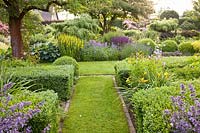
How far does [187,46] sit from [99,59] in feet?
15.0

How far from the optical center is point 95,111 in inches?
237

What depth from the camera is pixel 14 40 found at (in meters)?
9.11

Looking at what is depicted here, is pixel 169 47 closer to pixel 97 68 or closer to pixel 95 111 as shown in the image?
pixel 97 68

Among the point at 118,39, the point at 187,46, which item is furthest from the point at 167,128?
the point at 187,46

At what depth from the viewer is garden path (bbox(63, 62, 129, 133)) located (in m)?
5.13

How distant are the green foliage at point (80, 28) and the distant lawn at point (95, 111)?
20.9ft

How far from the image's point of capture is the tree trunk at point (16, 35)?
899 centimetres

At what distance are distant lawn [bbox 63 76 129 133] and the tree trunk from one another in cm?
203

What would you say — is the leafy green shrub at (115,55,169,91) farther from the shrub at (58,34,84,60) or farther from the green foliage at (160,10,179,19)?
the green foliage at (160,10,179,19)

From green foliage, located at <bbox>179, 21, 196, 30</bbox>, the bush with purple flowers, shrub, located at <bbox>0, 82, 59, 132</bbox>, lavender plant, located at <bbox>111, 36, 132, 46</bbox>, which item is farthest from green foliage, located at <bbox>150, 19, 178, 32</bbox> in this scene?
the bush with purple flowers

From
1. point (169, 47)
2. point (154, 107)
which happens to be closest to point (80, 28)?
point (169, 47)

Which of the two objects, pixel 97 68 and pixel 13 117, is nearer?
pixel 13 117

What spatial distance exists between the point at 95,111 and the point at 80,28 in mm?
9487

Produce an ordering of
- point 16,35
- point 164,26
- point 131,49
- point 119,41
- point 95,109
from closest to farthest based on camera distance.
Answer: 1. point 95,109
2. point 16,35
3. point 131,49
4. point 119,41
5. point 164,26
